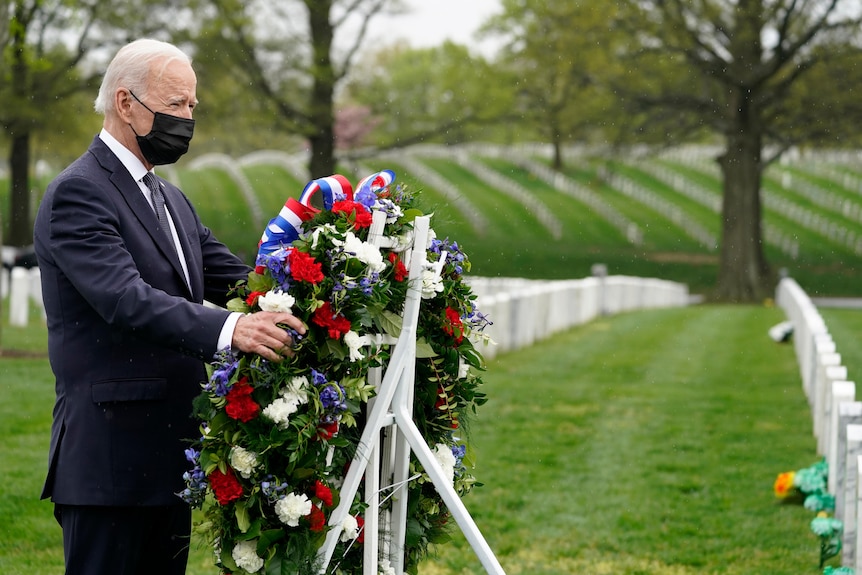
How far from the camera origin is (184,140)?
3.32m

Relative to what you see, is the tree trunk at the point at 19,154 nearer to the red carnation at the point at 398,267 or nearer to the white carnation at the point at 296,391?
the red carnation at the point at 398,267

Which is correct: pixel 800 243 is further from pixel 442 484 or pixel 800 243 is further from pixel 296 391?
pixel 296 391

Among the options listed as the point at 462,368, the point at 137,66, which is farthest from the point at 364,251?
the point at 137,66

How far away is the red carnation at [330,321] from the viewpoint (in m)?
3.03

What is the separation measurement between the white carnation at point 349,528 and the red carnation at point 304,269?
76 cm

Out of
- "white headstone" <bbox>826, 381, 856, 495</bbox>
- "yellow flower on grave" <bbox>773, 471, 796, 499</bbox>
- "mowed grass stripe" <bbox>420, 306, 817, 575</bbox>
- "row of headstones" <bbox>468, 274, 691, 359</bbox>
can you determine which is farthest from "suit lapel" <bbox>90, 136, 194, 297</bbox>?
"row of headstones" <bbox>468, 274, 691, 359</bbox>

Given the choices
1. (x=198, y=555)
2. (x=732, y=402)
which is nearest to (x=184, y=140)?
(x=198, y=555)

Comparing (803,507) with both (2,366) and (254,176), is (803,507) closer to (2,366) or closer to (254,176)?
(2,366)

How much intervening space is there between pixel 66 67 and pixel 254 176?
22.1 metres

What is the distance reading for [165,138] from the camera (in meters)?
3.27

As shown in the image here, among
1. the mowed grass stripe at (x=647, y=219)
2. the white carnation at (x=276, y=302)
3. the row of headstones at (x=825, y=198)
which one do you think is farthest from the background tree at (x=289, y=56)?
the row of headstones at (x=825, y=198)

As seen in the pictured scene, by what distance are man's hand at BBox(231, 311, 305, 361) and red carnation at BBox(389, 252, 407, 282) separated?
423mm

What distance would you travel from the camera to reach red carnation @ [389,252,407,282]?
3.29 meters

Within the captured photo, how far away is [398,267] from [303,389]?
52cm
